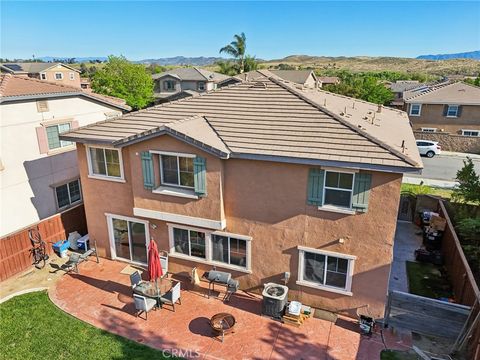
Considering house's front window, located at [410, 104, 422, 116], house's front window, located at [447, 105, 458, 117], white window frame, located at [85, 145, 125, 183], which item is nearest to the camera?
white window frame, located at [85, 145, 125, 183]

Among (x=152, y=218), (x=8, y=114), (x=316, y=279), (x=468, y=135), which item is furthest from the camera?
(x=468, y=135)

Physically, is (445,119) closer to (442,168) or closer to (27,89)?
(442,168)

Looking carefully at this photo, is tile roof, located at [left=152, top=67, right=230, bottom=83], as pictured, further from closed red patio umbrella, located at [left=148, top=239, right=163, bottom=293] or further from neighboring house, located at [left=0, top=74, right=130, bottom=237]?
closed red patio umbrella, located at [left=148, top=239, right=163, bottom=293]

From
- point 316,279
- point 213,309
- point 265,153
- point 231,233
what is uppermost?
point 265,153

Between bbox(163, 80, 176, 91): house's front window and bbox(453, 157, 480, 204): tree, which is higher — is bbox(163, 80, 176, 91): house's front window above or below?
above

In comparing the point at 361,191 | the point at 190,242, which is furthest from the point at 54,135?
the point at 361,191

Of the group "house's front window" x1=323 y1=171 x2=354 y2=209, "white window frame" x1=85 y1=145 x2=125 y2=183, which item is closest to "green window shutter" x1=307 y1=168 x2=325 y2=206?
"house's front window" x1=323 y1=171 x2=354 y2=209

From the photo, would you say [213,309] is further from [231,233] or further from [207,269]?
[231,233]

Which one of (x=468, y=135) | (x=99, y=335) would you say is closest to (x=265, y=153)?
(x=99, y=335)
